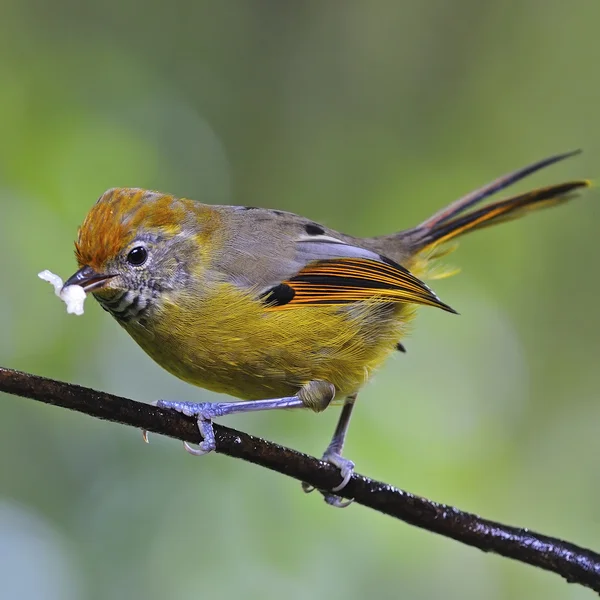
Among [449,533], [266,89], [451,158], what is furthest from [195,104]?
[449,533]

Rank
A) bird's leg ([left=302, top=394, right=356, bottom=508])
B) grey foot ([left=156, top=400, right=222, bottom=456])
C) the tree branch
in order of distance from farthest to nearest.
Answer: bird's leg ([left=302, top=394, right=356, bottom=508]) < grey foot ([left=156, top=400, right=222, bottom=456]) < the tree branch

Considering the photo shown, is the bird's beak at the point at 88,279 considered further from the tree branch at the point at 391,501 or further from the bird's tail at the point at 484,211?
the bird's tail at the point at 484,211

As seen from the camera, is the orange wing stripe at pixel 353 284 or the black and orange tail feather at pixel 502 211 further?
the black and orange tail feather at pixel 502 211

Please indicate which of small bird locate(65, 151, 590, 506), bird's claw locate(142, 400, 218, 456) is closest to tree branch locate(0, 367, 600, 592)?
bird's claw locate(142, 400, 218, 456)

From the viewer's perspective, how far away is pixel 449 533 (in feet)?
10.1

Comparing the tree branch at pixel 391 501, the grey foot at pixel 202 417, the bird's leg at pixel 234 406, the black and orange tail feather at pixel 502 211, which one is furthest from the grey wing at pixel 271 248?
the tree branch at pixel 391 501

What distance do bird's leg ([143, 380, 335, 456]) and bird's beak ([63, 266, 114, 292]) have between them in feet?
1.79

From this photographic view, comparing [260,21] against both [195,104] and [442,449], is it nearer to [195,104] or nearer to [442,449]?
[195,104]

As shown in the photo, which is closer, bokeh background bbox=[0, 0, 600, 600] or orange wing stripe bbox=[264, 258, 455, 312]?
orange wing stripe bbox=[264, 258, 455, 312]

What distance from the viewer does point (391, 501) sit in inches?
124

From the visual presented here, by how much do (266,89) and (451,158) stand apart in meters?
1.75

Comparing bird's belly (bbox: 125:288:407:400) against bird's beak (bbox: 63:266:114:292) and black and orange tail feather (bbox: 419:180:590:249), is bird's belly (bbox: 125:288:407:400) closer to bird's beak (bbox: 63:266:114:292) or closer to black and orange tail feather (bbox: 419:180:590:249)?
bird's beak (bbox: 63:266:114:292)

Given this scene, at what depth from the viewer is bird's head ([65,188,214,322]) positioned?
3398mm

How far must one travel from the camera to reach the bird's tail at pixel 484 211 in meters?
4.79
